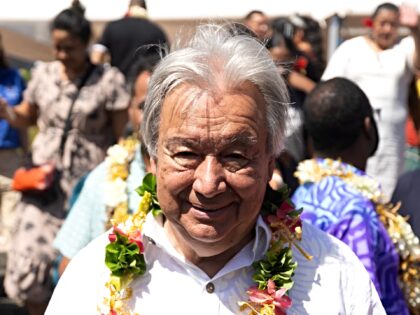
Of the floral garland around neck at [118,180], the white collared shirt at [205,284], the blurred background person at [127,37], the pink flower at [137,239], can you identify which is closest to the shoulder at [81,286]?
the white collared shirt at [205,284]

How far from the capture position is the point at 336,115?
4.11m

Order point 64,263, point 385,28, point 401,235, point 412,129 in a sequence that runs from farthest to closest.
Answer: point 412,129 < point 385,28 < point 64,263 < point 401,235

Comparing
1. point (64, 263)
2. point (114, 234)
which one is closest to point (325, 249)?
point (114, 234)

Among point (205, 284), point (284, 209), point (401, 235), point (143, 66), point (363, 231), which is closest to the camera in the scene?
point (205, 284)

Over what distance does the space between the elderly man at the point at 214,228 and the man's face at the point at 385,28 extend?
166 inches

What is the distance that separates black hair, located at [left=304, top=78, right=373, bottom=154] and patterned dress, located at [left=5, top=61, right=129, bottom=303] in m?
2.11

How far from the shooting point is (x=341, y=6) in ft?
33.1

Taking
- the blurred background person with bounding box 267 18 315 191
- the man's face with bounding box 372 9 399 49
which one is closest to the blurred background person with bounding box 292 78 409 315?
the blurred background person with bounding box 267 18 315 191

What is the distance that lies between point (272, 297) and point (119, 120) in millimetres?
3482

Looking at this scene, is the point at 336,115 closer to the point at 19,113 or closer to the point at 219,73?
the point at 219,73

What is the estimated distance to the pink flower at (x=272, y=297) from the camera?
8.95 feet

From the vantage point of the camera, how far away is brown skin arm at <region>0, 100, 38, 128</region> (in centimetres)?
618

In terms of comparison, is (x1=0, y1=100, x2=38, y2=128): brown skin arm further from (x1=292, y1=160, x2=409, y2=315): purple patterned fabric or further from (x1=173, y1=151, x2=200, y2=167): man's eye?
(x1=173, y1=151, x2=200, y2=167): man's eye

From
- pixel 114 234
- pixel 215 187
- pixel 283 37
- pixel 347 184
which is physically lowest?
pixel 283 37
